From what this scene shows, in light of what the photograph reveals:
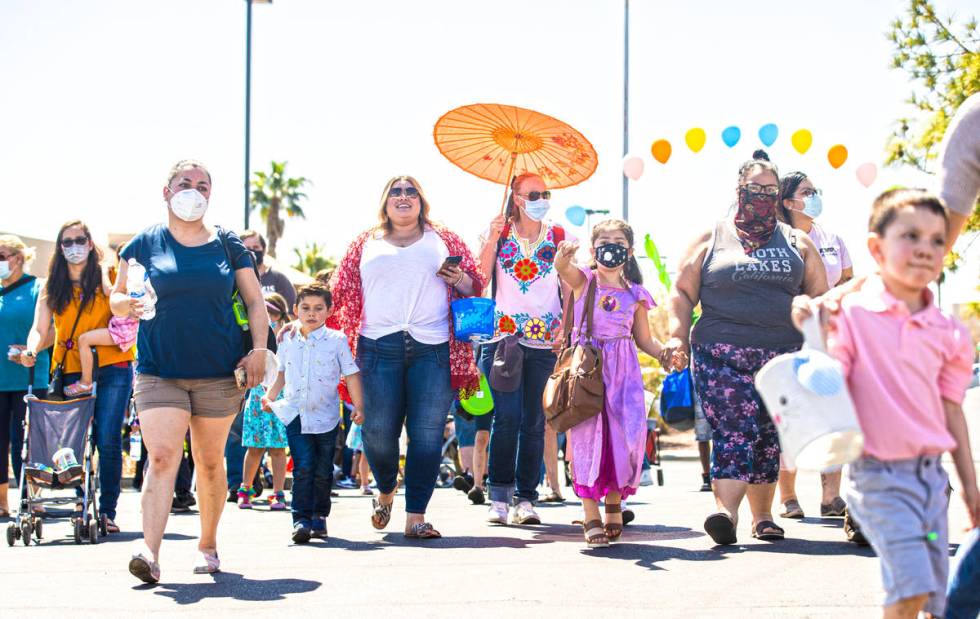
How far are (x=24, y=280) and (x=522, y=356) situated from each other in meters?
4.30

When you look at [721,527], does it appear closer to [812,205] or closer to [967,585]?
[812,205]

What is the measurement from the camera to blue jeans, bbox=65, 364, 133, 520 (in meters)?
9.12

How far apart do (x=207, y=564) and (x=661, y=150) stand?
1375cm

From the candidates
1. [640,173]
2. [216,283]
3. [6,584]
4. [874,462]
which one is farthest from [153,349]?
[640,173]

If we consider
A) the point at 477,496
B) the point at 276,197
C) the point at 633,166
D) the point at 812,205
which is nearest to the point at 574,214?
the point at 633,166

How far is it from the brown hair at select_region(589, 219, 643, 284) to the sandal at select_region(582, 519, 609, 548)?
1.56 m

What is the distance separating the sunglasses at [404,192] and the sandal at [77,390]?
2531 mm

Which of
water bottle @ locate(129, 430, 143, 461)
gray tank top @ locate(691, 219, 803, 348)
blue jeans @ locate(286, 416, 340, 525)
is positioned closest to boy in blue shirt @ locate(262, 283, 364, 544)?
blue jeans @ locate(286, 416, 340, 525)

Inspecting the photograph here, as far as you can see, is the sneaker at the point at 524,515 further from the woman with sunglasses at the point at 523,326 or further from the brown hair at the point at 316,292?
the brown hair at the point at 316,292

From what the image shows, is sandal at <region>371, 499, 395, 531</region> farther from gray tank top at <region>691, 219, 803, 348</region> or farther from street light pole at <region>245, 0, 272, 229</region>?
street light pole at <region>245, 0, 272, 229</region>

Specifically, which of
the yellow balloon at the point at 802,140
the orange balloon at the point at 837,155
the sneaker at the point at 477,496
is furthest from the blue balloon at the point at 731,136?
the sneaker at the point at 477,496

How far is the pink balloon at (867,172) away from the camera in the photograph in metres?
14.9

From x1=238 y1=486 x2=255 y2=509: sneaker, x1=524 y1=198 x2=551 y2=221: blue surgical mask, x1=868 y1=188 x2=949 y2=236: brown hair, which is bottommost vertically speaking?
x1=238 y1=486 x2=255 y2=509: sneaker

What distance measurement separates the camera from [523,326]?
29.8ft
